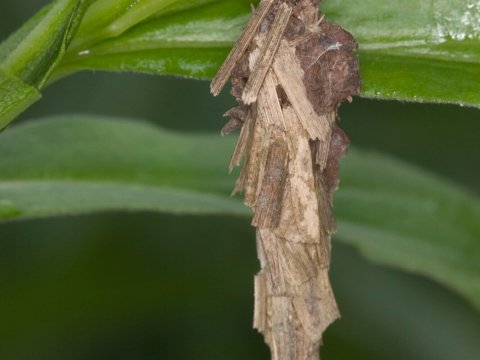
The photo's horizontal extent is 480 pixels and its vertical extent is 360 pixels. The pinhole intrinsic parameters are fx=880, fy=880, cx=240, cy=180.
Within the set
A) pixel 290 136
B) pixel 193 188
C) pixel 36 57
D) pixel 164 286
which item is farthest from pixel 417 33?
pixel 164 286

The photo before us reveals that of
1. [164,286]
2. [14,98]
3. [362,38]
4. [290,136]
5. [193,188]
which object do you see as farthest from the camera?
[164,286]

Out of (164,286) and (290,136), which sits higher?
(290,136)

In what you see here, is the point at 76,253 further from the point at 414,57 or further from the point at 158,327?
the point at 414,57

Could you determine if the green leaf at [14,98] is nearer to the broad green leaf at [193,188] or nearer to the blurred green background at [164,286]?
the broad green leaf at [193,188]

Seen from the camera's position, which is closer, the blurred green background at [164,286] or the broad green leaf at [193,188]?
the broad green leaf at [193,188]

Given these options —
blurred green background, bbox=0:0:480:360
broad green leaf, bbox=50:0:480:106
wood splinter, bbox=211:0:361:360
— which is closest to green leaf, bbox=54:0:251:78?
broad green leaf, bbox=50:0:480:106

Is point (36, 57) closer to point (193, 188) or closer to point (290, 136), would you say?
point (290, 136)

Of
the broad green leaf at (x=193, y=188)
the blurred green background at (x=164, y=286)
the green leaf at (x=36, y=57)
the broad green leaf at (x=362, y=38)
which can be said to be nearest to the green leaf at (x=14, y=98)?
the green leaf at (x=36, y=57)
